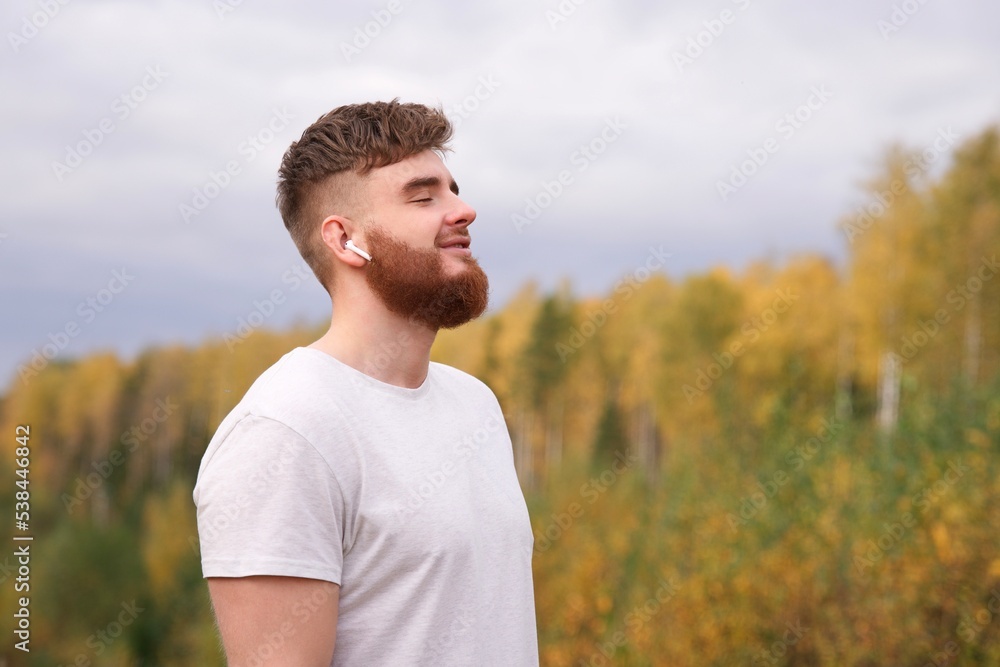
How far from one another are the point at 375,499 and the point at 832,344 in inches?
1016

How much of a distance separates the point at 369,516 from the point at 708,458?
10.5 metres

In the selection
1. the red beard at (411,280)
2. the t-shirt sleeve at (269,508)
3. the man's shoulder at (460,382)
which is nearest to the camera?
the t-shirt sleeve at (269,508)

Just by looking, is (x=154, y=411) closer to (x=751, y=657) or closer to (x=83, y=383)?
(x=83, y=383)

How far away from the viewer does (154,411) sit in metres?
44.1

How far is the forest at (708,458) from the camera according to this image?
6.76 metres

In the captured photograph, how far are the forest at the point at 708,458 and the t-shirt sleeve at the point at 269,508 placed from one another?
9.68 feet

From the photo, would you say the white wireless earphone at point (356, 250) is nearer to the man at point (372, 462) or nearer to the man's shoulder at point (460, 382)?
the man at point (372, 462)

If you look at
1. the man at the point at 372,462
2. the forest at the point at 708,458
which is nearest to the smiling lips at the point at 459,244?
the man at the point at 372,462

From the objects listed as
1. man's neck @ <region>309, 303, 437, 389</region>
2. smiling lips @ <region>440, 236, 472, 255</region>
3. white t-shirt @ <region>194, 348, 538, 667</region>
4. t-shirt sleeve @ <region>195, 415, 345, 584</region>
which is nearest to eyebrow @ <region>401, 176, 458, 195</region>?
smiling lips @ <region>440, 236, 472, 255</region>

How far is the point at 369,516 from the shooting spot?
169 cm

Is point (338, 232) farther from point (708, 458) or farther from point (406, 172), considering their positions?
point (708, 458)

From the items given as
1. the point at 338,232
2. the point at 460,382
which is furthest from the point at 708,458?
the point at 338,232

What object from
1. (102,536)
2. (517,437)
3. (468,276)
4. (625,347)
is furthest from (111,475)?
(468,276)

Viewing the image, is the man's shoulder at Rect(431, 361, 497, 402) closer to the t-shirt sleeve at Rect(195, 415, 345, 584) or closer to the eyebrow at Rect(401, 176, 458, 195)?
the eyebrow at Rect(401, 176, 458, 195)
